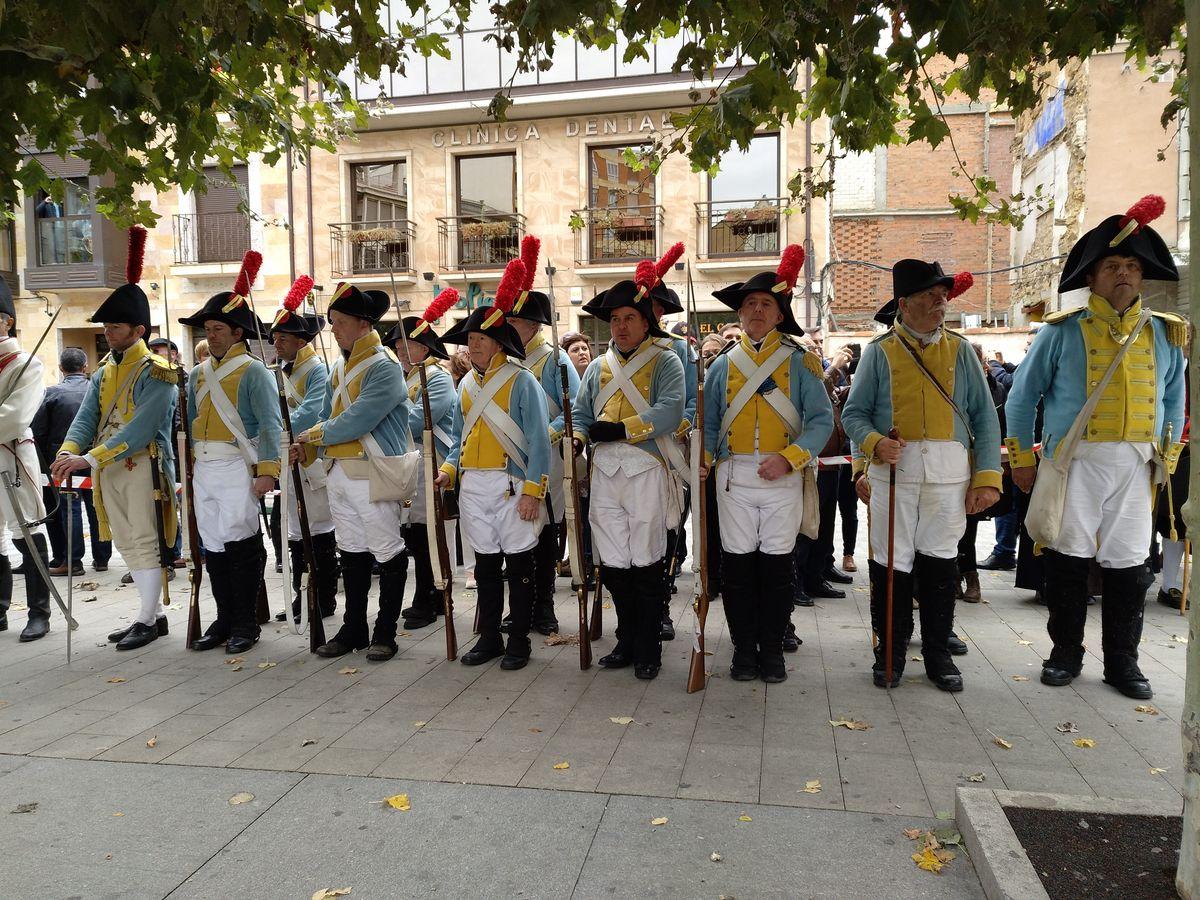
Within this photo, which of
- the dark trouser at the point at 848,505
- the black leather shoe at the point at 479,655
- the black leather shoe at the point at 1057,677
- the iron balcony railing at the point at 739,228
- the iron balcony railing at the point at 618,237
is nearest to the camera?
the black leather shoe at the point at 1057,677

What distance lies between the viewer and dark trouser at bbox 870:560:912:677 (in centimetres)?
500

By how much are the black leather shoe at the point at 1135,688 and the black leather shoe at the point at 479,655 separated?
354 centimetres

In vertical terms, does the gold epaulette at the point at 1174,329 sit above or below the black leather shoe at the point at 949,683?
above

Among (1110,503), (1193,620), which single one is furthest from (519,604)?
(1193,620)

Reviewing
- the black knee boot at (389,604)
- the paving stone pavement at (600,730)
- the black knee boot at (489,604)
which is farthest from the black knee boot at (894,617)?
the black knee boot at (389,604)

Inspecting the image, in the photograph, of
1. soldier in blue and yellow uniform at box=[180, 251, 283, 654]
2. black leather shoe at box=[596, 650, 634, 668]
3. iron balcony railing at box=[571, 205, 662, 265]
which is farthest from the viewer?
iron balcony railing at box=[571, 205, 662, 265]

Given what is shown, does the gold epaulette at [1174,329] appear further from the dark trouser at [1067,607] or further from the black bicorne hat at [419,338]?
the black bicorne hat at [419,338]

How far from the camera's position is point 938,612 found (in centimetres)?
491

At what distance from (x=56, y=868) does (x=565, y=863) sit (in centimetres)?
Answer: 180

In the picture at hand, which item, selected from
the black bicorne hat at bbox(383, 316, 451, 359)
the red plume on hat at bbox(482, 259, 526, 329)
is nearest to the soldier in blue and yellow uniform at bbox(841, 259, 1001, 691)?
the red plume on hat at bbox(482, 259, 526, 329)

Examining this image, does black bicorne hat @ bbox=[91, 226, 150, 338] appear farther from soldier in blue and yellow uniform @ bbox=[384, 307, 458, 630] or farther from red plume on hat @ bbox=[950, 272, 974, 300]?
red plume on hat @ bbox=[950, 272, 974, 300]

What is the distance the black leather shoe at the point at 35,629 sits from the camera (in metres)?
6.23

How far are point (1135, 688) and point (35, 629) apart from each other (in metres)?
7.03

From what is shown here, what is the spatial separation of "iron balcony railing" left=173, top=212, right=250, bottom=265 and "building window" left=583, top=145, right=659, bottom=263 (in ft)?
29.0
